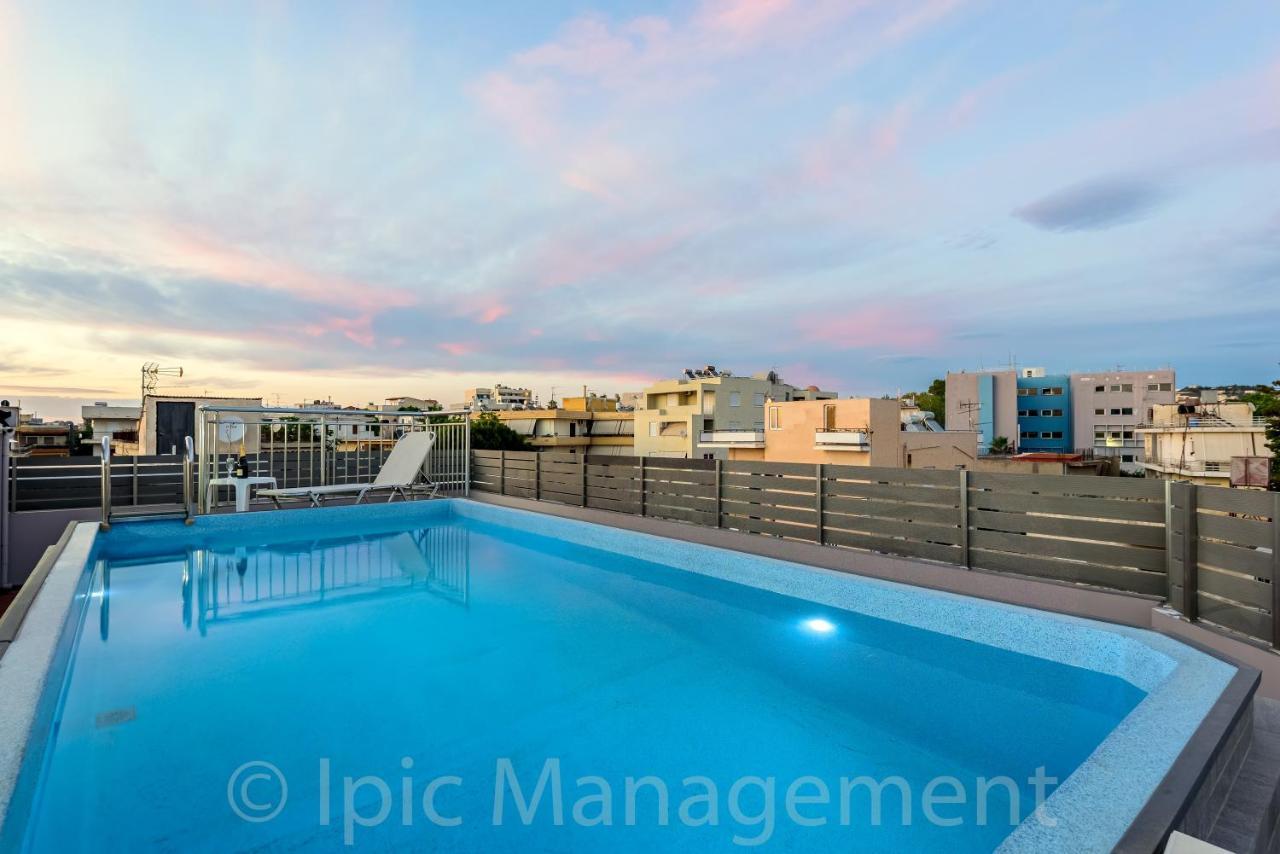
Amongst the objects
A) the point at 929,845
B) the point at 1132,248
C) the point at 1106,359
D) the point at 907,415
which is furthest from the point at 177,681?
the point at 1106,359

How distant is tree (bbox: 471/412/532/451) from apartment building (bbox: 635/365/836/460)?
28.4 ft

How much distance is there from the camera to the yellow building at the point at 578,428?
50938mm

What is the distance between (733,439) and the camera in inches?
1332

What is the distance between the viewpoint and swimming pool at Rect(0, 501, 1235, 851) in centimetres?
245

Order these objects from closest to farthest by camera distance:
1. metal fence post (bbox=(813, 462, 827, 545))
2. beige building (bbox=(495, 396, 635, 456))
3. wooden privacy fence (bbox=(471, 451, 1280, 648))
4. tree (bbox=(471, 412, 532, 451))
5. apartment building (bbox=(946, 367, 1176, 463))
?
wooden privacy fence (bbox=(471, 451, 1280, 648)) → metal fence post (bbox=(813, 462, 827, 545)) → tree (bbox=(471, 412, 532, 451)) → apartment building (bbox=(946, 367, 1176, 463)) → beige building (bbox=(495, 396, 635, 456))

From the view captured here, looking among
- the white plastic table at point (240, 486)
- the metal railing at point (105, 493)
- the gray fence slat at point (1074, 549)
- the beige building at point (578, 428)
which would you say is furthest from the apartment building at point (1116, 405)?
the metal railing at point (105, 493)

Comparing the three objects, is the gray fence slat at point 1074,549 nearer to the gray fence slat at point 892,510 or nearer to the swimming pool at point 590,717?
the gray fence slat at point 892,510

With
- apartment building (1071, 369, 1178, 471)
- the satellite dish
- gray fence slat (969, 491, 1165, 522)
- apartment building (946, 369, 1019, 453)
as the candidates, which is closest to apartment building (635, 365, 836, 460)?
apartment building (946, 369, 1019, 453)

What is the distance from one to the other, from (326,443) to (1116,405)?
54398 millimetres

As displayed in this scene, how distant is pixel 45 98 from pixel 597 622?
948 cm

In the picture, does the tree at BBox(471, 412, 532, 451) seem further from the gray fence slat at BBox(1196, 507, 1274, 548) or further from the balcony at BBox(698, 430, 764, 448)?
the gray fence slat at BBox(1196, 507, 1274, 548)

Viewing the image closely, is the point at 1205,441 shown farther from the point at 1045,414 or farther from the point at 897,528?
the point at 897,528

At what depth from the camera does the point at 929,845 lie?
7.89 ft

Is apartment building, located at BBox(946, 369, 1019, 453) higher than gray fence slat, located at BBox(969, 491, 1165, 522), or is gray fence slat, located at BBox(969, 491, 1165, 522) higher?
apartment building, located at BBox(946, 369, 1019, 453)
